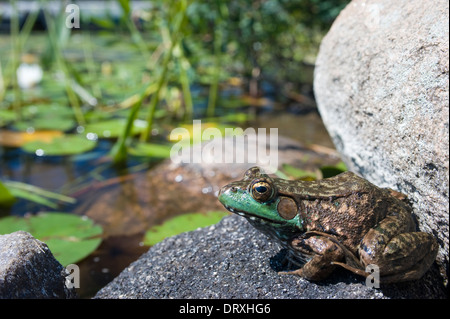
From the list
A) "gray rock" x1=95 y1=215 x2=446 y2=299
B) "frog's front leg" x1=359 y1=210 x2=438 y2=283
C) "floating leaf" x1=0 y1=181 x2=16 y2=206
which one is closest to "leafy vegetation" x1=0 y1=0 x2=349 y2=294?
"floating leaf" x1=0 y1=181 x2=16 y2=206

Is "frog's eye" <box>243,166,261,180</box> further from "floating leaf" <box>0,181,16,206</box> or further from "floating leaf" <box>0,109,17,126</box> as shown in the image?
"floating leaf" <box>0,109,17,126</box>

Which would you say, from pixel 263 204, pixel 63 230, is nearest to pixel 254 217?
pixel 263 204

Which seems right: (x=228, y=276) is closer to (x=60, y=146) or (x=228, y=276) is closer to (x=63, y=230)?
(x=63, y=230)

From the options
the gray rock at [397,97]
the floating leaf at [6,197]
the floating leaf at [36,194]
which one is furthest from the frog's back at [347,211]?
the floating leaf at [6,197]

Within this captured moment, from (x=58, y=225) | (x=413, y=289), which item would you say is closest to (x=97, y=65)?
(x=58, y=225)

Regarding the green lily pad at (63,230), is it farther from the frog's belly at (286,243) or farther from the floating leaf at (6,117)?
the floating leaf at (6,117)
